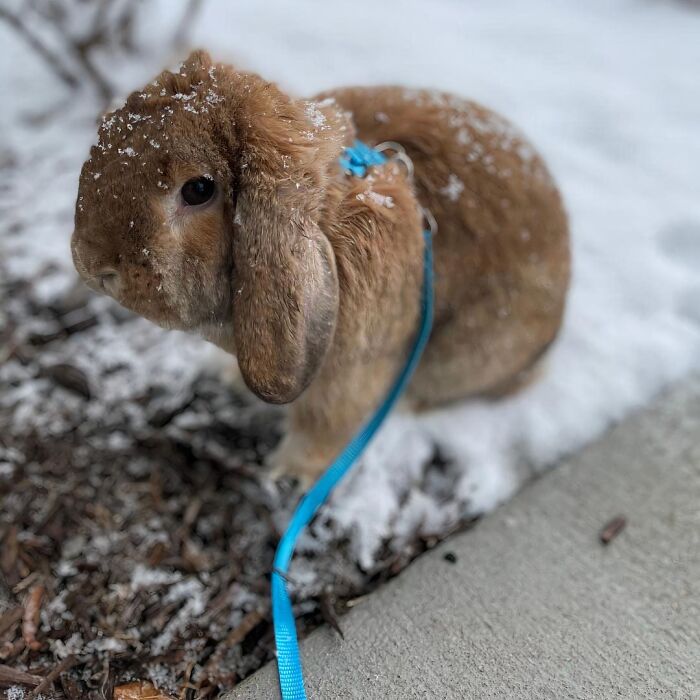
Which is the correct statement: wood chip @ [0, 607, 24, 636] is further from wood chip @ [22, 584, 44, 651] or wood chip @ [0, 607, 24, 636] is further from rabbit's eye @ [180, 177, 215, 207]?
rabbit's eye @ [180, 177, 215, 207]

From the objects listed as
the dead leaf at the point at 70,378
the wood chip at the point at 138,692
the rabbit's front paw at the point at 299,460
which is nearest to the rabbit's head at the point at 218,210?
the rabbit's front paw at the point at 299,460

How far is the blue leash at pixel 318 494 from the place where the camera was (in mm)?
1590

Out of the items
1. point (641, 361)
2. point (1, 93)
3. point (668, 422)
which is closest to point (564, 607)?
point (668, 422)

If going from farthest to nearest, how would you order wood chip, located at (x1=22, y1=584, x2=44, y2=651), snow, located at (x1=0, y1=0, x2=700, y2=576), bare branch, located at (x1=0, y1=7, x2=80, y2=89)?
1. bare branch, located at (x1=0, y1=7, x2=80, y2=89)
2. snow, located at (x1=0, y1=0, x2=700, y2=576)
3. wood chip, located at (x1=22, y1=584, x2=44, y2=651)

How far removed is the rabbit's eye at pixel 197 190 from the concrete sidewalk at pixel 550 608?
117cm

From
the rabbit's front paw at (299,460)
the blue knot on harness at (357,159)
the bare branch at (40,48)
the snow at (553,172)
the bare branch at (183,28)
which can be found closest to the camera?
the blue knot on harness at (357,159)

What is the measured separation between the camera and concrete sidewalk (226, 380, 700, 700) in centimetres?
159

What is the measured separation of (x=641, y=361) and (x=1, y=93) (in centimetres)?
373

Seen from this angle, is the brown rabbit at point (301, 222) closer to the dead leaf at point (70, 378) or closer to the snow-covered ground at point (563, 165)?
the snow-covered ground at point (563, 165)

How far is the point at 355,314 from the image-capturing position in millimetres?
1641

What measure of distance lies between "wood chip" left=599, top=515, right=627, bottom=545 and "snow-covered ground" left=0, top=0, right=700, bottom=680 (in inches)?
13.7

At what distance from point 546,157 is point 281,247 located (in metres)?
2.73

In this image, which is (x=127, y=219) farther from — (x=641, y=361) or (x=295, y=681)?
(x=641, y=361)

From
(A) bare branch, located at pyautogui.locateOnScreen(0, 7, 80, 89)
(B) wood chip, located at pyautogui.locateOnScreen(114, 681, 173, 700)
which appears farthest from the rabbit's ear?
(A) bare branch, located at pyautogui.locateOnScreen(0, 7, 80, 89)
